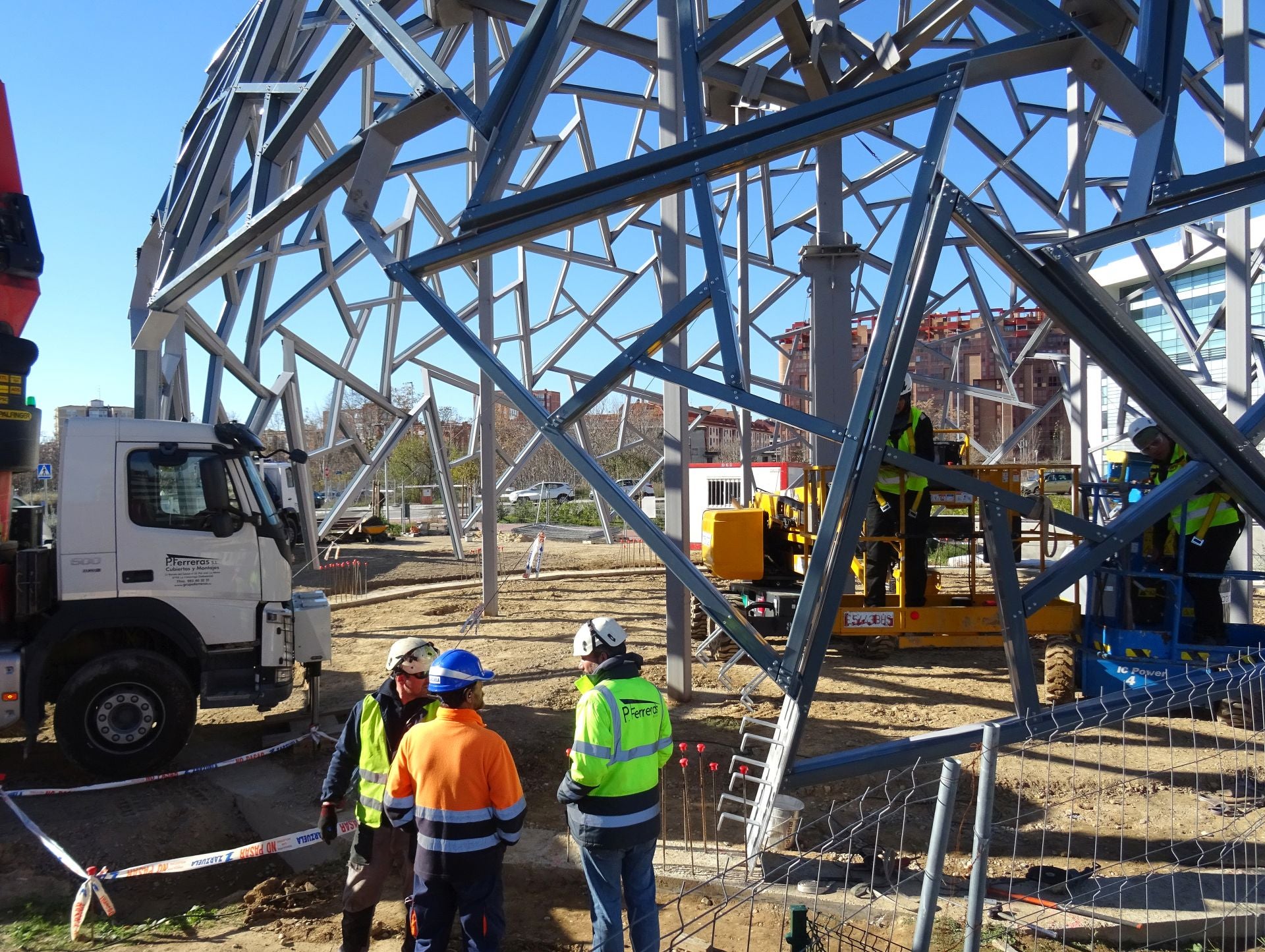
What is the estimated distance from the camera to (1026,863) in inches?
204

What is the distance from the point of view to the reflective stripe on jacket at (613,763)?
366 cm

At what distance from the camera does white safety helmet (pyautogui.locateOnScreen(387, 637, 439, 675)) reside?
4.11 metres

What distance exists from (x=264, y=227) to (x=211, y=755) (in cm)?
458

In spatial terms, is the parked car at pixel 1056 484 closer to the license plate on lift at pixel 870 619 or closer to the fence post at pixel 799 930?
the license plate on lift at pixel 870 619

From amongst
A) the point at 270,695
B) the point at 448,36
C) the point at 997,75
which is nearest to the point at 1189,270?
the point at 448,36

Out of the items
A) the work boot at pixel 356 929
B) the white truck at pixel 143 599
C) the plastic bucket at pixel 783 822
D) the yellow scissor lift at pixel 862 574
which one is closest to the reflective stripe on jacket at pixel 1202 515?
the yellow scissor lift at pixel 862 574

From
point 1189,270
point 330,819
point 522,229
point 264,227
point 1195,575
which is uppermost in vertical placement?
point 1189,270

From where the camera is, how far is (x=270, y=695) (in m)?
7.28

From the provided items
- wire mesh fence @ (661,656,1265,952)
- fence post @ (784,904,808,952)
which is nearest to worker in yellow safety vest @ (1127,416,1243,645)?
wire mesh fence @ (661,656,1265,952)

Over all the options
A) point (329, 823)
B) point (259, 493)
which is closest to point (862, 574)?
point (259, 493)

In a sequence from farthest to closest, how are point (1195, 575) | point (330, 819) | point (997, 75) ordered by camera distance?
point (1195, 575) < point (997, 75) < point (330, 819)

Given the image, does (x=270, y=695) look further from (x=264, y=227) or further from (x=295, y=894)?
(x=264, y=227)

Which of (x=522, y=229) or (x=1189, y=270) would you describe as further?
(x=1189, y=270)

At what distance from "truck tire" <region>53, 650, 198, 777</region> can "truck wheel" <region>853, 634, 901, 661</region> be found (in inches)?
275
